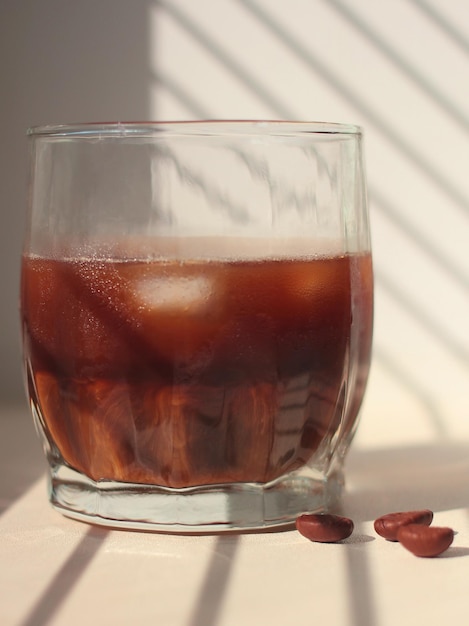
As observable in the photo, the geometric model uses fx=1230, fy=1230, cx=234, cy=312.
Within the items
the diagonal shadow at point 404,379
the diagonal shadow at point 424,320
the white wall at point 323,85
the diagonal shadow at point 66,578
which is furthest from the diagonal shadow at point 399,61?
the diagonal shadow at point 66,578

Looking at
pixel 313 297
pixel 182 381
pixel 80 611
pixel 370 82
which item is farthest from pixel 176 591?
pixel 370 82

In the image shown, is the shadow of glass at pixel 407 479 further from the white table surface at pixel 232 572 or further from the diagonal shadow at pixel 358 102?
the diagonal shadow at pixel 358 102

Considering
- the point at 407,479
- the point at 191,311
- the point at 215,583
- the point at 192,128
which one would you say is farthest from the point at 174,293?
the point at 407,479

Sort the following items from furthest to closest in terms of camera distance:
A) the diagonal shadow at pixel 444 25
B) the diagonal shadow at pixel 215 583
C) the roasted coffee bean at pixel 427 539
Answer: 1. the diagonal shadow at pixel 444 25
2. the roasted coffee bean at pixel 427 539
3. the diagonal shadow at pixel 215 583

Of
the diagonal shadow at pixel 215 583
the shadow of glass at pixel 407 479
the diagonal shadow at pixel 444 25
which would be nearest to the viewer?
the diagonal shadow at pixel 215 583

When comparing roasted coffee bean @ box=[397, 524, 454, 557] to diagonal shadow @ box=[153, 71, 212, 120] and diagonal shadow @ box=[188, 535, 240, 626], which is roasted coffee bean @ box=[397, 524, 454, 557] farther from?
diagonal shadow @ box=[153, 71, 212, 120]

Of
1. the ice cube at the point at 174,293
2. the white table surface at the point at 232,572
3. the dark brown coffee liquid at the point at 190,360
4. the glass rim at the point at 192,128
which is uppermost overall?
the glass rim at the point at 192,128

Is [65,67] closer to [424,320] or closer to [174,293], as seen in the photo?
[424,320]
